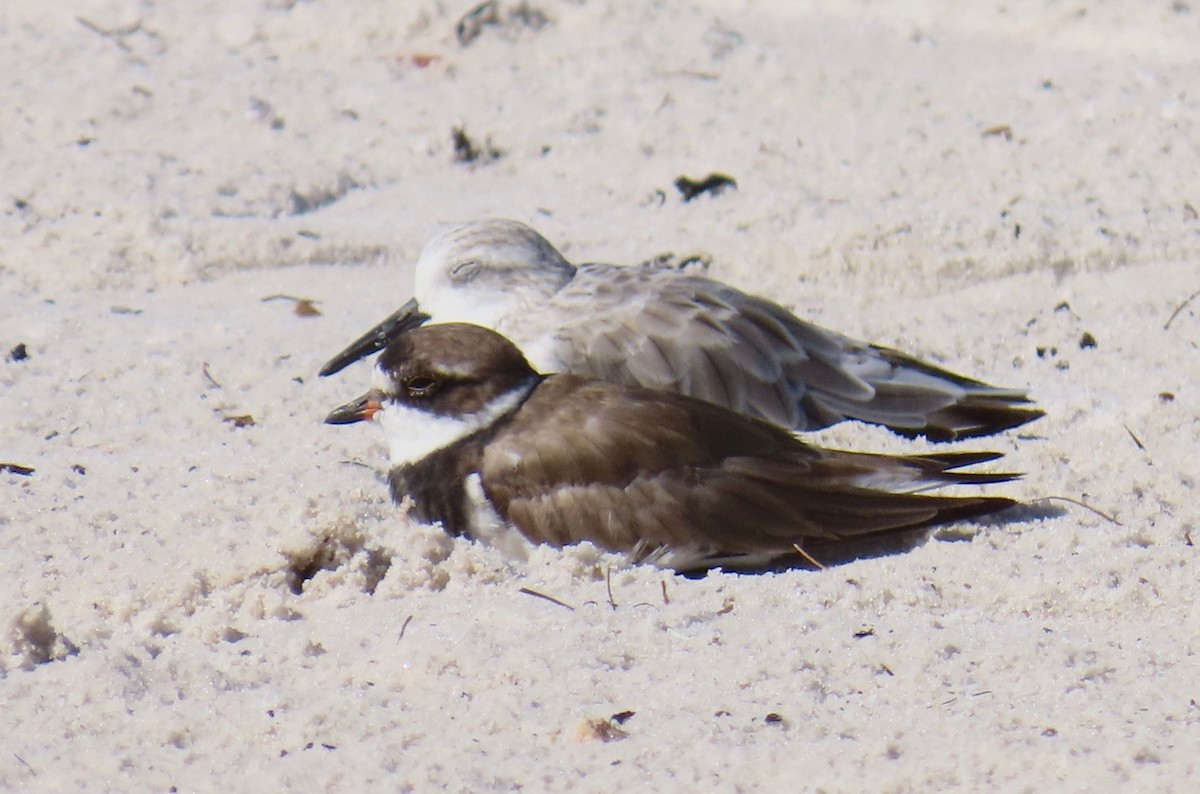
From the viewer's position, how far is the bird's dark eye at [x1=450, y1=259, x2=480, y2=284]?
5355 millimetres

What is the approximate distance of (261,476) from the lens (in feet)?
14.1

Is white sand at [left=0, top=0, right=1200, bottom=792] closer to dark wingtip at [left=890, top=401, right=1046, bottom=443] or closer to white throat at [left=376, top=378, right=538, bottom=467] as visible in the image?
dark wingtip at [left=890, top=401, right=1046, bottom=443]

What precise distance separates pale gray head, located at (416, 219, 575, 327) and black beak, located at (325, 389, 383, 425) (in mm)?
872

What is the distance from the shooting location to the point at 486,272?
534 centimetres

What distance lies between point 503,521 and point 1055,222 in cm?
273

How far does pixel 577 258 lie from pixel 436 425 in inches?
76.2

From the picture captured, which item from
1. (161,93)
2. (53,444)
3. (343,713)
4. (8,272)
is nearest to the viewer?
(343,713)

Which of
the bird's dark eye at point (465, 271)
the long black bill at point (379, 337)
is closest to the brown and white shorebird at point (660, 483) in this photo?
the long black bill at point (379, 337)

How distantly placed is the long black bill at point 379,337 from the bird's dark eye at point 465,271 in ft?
0.52

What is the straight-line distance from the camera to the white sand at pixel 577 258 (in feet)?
9.53

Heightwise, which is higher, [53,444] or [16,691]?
[16,691]

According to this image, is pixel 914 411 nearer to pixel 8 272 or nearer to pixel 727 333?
pixel 727 333

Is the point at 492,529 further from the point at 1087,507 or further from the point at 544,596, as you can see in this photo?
the point at 1087,507

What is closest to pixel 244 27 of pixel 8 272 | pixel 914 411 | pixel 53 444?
pixel 8 272
